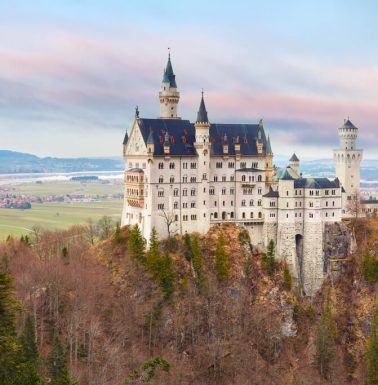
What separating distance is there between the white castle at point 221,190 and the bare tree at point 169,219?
0.56 feet

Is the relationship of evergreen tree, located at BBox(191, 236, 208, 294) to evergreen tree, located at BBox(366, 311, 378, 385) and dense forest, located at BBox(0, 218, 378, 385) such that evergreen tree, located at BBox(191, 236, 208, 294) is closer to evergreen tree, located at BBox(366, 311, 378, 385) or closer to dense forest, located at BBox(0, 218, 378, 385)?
dense forest, located at BBox(0, 218, 378, 385)

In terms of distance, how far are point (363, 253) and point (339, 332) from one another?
586 inches

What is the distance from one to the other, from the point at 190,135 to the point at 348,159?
34.2m

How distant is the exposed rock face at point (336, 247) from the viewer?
125438 millimetres

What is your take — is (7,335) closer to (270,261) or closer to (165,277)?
(165,277)

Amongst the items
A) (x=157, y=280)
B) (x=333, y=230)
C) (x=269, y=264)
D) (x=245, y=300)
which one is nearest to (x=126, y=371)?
(x=157, y=280)

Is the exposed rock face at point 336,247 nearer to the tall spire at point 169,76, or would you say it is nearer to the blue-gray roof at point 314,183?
the blue-gray roof at point 314,183

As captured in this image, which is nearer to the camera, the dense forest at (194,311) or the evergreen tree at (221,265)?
the dense forest at (194,311)

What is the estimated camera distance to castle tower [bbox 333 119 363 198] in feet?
451

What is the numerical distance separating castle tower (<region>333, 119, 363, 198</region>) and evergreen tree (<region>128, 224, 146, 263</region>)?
150ft

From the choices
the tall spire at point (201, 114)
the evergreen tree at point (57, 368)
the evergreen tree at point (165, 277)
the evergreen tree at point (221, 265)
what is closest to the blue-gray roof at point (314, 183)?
the evergreen tree at point (221, 265)

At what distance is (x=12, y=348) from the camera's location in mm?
63844

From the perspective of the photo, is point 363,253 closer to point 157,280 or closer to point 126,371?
point 157,280

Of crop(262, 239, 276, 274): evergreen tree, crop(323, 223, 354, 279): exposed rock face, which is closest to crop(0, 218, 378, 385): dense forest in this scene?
crop(262, 239, 276, 274): evergreen tree
